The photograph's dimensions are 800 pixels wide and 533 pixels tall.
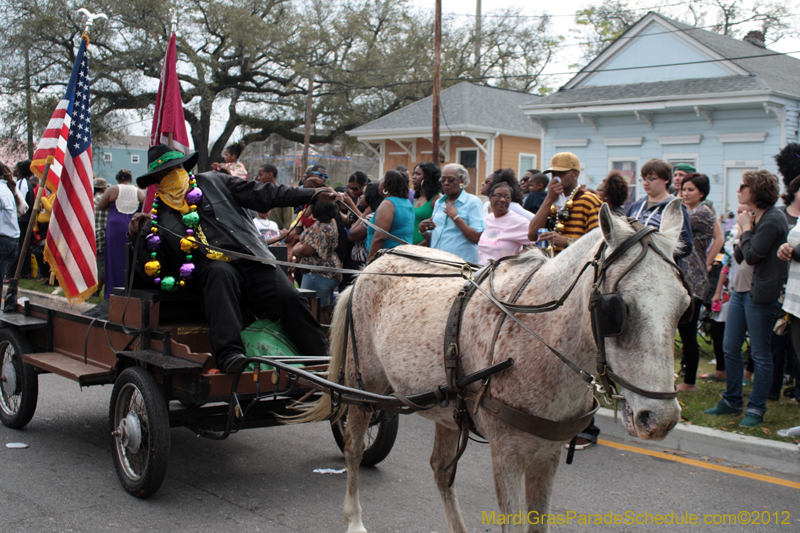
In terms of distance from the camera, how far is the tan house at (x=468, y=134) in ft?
80.9

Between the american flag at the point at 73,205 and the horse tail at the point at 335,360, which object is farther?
the american flag at the point at 73,205

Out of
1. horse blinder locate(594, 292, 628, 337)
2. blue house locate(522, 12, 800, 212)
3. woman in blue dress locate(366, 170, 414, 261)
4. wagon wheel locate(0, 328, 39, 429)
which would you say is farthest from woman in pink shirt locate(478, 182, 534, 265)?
blue house locate(522, 12, 800, 212)

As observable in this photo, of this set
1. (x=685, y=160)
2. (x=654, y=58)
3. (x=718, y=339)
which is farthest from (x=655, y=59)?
(x=718, y=339)

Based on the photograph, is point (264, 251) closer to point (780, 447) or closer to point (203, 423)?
point (203, 423)

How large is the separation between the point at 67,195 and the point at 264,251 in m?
2.11

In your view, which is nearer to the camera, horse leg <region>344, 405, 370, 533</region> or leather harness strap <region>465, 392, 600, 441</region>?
leather harness strap <region>465, 392, 600, 441</region>

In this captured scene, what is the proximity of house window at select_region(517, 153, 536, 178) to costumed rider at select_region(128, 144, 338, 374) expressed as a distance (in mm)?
21515

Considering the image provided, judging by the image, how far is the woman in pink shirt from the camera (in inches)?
260

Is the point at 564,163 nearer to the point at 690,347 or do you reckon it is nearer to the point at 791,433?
the point at 690,347

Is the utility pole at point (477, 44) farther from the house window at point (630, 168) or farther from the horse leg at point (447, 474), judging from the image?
the horse leg at point (447, 474)

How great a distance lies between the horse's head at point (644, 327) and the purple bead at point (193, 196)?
3.28 m

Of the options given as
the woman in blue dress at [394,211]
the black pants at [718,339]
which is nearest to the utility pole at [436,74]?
the black pants at [718,339]

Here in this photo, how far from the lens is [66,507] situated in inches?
167

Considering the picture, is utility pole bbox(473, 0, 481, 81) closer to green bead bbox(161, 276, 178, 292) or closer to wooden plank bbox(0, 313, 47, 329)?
wooden plank bbox(0, 313, 47, 329)
